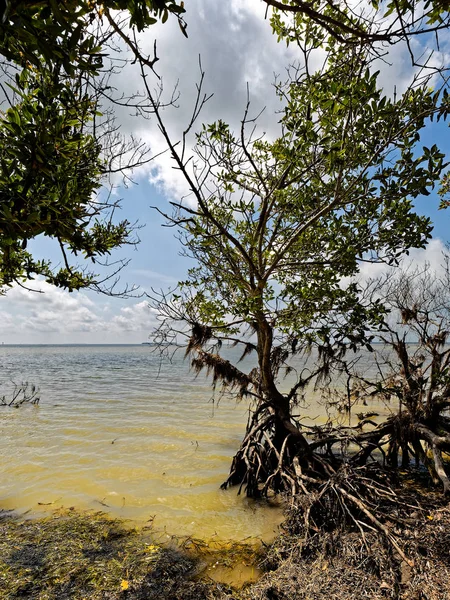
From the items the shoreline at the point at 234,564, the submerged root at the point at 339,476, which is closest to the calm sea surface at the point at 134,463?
the submerged root at the point at 339,476

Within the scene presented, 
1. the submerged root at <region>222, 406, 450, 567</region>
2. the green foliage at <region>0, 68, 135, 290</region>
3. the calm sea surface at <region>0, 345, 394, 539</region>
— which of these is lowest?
the calm sea surface at <region>0, 345, 394, 539</region>

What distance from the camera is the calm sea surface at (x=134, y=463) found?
206 inches

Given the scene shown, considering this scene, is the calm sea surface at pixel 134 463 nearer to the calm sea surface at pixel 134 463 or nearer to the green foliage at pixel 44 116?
the calm sea surface at pixel 134 463

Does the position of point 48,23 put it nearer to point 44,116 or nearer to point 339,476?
point 44,116

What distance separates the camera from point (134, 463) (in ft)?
24.3

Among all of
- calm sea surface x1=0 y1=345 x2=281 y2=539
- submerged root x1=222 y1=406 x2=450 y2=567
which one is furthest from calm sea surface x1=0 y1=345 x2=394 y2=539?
submerged root x1=222 y1=406 x2=450 y2=567

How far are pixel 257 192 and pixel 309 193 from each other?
3.26 feet

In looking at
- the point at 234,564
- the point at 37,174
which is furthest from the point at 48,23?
the point at 234,564

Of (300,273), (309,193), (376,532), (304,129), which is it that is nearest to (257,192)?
(309,193)

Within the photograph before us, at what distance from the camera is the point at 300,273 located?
19.2 feet

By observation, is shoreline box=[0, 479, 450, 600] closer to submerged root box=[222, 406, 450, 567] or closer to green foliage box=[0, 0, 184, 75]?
submerged root box=[222, 406, 450, 567]

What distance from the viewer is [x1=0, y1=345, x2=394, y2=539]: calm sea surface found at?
5.23 meters

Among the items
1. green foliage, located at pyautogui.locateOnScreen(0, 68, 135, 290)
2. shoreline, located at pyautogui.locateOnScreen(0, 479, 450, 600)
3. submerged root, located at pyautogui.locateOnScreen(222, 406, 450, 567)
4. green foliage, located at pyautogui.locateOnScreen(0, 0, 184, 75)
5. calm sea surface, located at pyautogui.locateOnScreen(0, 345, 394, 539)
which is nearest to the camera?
green foliage, located at pyautogui.locateOnScreen(0, 0, 184, 75)

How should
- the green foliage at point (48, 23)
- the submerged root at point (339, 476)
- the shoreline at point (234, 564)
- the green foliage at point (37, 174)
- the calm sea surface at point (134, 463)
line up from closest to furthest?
the green foliage at point (48, 23), the green foliage at point (37, 174), the shoreline at point (234, 564), the submerged root at point (339, 476), the calm sea surface at point (134, 463)
